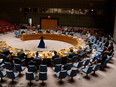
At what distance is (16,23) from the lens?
3209 centimetres

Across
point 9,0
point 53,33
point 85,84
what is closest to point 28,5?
point 9,0

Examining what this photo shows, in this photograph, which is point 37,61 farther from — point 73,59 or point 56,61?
point 73,59

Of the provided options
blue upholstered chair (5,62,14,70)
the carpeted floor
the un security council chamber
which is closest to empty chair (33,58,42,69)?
the un security council chamber

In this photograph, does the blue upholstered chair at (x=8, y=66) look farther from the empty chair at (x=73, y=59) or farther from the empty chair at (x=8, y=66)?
the empty chair at (x=73, y=59)

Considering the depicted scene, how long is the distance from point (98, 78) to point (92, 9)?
19.0 metres

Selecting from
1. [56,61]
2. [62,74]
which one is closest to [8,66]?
[56,61]

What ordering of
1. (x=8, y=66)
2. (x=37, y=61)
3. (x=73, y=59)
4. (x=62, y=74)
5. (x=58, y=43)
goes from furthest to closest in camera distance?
(x=58, y=43) → (x=73, y=59) → (x=37, y=61) → (x=8, y=66) → (x=62, y=74)

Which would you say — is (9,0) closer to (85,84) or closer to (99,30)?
(99,30)

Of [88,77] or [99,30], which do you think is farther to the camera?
[99,30]

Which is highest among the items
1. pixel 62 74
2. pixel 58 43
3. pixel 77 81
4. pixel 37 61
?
pixel 58 43

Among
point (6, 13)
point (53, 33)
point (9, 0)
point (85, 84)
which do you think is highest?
point (9, 0)

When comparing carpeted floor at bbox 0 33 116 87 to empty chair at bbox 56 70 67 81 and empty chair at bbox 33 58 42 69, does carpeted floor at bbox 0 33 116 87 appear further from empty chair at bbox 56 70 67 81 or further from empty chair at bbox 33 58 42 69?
empty chair at bbox 33 58 42 69

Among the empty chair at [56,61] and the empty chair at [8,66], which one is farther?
the empty chair at [56,61]

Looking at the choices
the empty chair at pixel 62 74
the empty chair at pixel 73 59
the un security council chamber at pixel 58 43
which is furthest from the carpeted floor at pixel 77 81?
the empty chair at pixel 73 59
